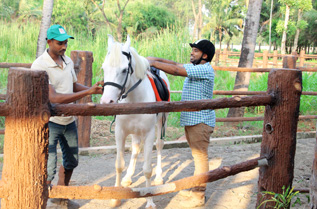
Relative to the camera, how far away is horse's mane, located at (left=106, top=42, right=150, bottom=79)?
300cm

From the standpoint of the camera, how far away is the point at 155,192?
2.24 metres

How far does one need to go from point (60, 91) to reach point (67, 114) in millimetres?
1234

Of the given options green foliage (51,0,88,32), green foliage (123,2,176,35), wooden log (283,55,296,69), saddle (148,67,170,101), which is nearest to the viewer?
saddle (148,67,170,101)

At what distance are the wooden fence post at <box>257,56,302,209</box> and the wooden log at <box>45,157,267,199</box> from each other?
154 mm

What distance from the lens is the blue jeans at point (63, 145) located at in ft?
10.6

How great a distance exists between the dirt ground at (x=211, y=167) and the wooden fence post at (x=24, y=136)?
1.91 meters

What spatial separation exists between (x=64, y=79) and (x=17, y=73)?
4.53 ft

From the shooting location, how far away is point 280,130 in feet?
8.46

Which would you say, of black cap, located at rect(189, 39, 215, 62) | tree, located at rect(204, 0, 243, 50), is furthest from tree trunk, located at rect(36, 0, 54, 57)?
tree, located at rect(204, 0, 243, 50)

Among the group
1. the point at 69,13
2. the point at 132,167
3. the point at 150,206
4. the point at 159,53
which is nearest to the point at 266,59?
the point at 159,53

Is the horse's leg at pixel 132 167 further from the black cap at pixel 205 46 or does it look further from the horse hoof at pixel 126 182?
the black cap at pixel 205 46

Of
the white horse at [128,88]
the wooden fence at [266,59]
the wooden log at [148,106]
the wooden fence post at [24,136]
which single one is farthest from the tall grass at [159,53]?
the wooden fence post at [24,136]

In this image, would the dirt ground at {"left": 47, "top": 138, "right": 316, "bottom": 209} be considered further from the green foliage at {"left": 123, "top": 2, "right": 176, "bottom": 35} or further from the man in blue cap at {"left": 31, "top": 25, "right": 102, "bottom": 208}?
the green foliage at {"left": 123, "top": 2, "right": 176, "bottom": 35}

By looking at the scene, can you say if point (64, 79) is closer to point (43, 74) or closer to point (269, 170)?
point (43, 74)
